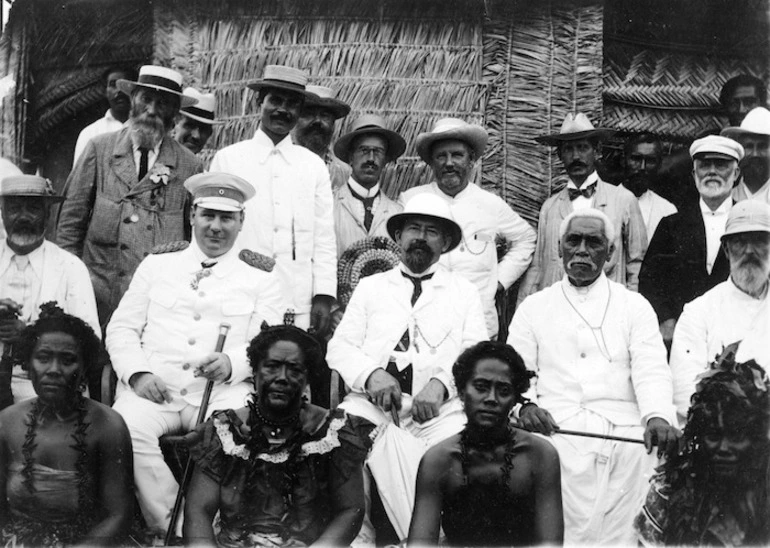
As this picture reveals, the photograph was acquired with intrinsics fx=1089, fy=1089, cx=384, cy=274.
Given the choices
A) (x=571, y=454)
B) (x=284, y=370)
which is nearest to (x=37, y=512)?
(x=284, y=370)

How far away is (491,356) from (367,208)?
2310mm

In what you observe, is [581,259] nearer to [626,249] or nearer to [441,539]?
[626,249]

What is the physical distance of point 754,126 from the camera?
656 cm

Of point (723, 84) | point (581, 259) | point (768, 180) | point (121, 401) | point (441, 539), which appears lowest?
point (441, 539)

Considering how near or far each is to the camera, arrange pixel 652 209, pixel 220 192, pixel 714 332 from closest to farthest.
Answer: pixel 714 332, pixel 220 192, pixel 652 209

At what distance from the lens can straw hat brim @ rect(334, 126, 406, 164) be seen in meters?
6.75

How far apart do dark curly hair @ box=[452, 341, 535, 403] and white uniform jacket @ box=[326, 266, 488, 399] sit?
2.61ft

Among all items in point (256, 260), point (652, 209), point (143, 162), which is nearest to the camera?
point (256, 260)

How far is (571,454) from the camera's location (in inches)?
203

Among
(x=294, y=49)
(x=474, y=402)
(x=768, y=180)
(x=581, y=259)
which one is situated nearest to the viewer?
(x=474, y=402)

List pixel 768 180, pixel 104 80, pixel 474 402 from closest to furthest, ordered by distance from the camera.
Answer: pixel 474 402
pixel 768 180
pixel 104 80

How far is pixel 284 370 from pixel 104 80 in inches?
166

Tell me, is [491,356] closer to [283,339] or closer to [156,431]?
[283,339]

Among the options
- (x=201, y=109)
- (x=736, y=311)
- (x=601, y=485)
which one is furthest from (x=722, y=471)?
(x=201, y=109)
